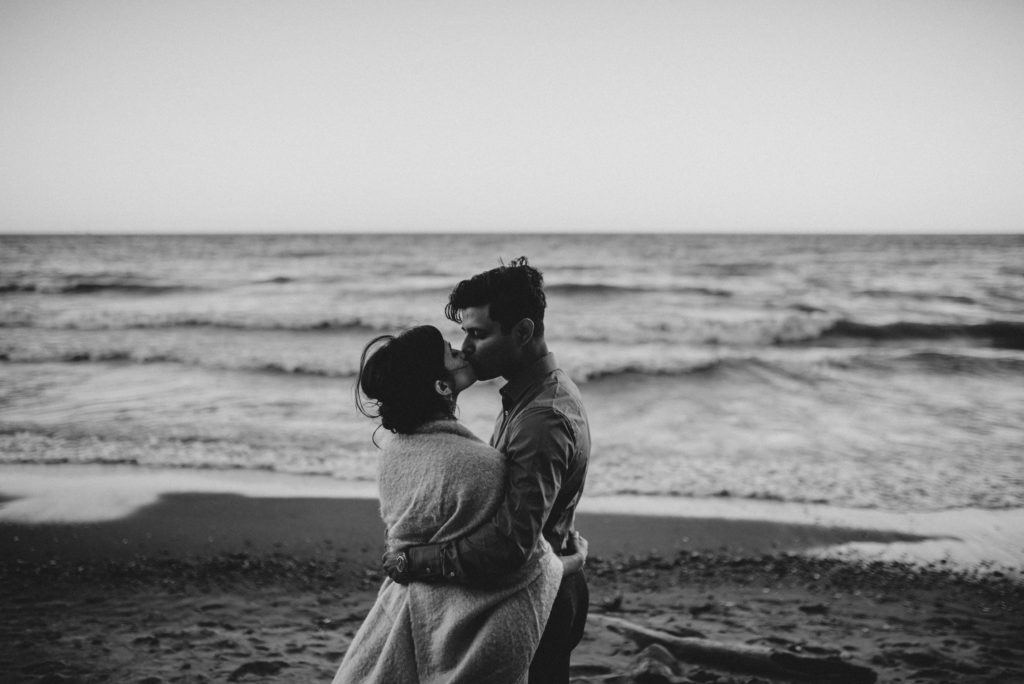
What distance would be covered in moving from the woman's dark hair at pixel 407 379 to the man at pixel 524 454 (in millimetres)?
211

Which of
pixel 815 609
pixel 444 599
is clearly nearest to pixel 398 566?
pixel 444 599

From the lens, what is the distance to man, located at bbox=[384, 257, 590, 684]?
183 centimetres

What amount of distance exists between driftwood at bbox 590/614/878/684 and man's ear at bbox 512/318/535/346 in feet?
8.84

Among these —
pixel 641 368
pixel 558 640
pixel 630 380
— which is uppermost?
pixel 558 640

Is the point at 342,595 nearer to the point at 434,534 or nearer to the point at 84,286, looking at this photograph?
the point at 434,534

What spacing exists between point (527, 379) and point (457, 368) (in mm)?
288

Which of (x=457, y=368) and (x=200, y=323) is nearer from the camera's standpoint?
(x=457, y=368)

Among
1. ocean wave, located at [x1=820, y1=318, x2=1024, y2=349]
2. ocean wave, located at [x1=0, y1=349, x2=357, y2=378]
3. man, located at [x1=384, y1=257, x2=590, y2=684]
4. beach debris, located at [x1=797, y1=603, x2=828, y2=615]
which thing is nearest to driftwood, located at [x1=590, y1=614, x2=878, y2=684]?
beach debris, located at [x1=797, y1=603, x2=828, y2=615]

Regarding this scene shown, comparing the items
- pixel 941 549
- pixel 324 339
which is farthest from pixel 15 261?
pixel 941 549

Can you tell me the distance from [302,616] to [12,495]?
4039mm

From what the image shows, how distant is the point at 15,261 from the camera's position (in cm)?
4056

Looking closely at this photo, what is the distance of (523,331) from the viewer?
2.25 m

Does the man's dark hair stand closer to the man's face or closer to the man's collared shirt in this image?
the man's face

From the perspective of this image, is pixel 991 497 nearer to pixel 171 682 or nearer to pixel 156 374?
pixel 171 682
